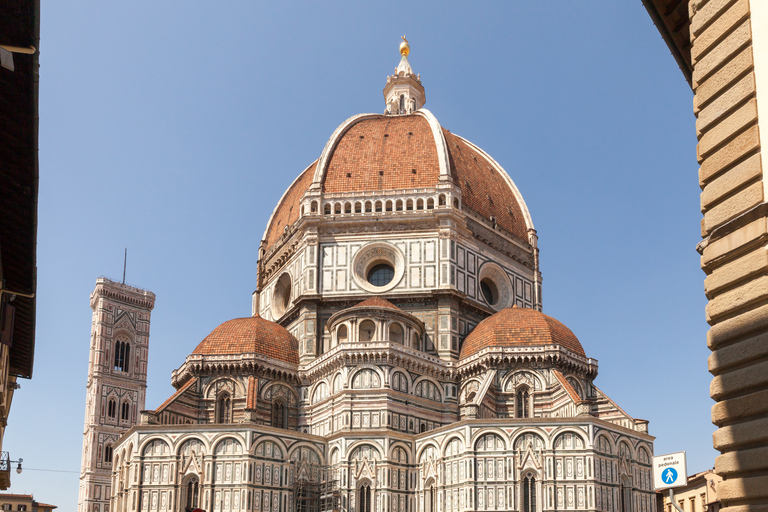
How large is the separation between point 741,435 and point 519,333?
36743 mm

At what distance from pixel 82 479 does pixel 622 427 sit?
55.0 meters

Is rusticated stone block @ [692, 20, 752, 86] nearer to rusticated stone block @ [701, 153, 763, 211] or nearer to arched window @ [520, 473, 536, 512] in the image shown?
rusticated stone block @ [701, 153, 763, 211]

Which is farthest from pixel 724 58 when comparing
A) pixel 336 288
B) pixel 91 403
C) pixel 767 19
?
pixel 91 403

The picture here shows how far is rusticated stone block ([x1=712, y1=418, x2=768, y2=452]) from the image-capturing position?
10172mm

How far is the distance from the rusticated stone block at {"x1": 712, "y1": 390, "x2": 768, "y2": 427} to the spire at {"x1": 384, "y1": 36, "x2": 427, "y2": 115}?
5806 centimetres

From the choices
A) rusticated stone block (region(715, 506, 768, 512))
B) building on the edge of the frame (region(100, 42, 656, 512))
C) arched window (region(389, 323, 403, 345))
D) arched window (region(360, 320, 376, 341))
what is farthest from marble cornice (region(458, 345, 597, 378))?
rusticated stone block (region(715, 506, 768, 512))

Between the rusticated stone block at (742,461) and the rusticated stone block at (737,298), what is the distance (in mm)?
1683

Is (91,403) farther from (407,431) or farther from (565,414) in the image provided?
(565,414)

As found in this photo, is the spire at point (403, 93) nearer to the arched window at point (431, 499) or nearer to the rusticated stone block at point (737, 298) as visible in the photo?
the arched window at point (431, 499)

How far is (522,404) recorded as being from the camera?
1804 inches

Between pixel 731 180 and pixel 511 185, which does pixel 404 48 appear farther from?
pixel 731 180

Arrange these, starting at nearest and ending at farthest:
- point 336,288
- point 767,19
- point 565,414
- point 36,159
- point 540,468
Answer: point 767,19 < point 36,159 < point 540,468 < point 565,414 < point 336,288

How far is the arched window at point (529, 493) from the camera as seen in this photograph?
1585 inches

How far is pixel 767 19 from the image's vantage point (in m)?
10.8
